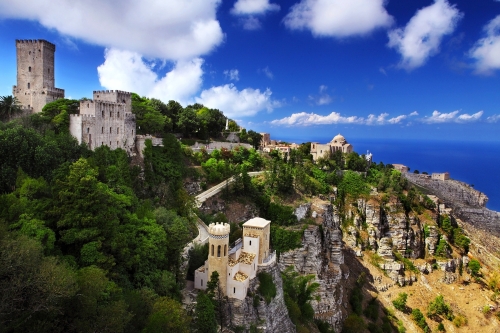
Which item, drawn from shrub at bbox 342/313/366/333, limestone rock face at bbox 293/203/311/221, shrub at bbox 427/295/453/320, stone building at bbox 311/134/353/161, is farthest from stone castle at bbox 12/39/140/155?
shrub at bbox 427/295/453/320

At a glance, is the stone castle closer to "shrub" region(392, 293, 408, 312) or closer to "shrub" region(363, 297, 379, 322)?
"shrub" region(363, 297, 379, 322)

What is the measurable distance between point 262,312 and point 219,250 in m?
5.35

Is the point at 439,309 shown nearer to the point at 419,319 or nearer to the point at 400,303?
the point at 419,319

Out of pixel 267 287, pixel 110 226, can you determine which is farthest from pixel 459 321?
pixel 110 226

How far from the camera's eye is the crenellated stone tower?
22516 millimetres

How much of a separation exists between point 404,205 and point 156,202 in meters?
37.7

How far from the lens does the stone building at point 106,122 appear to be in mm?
30906

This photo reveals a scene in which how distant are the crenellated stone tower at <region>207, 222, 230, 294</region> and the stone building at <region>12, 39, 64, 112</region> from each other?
81.1 ft

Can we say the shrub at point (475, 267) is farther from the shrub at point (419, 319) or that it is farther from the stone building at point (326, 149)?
the stone building at point (326, 149)

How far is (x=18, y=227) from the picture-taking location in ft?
59.5

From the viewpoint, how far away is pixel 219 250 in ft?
74.8

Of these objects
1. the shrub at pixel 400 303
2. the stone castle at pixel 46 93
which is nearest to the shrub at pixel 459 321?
the shrub at pixel 400 303

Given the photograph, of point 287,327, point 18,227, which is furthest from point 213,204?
point 18,227

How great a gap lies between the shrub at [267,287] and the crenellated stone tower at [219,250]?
121 inches
